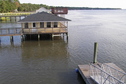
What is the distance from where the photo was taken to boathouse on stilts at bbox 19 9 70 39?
27.8 meters

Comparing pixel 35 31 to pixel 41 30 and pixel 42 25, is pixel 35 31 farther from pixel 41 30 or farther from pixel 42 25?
pixel 42 25

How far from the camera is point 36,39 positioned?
30062 mm

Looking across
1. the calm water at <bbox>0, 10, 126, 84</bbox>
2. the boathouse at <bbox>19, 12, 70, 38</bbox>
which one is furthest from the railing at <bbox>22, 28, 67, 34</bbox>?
the calm water at <bbox>0, 10, 126, 84</bbox>

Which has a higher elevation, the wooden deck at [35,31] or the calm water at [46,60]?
the wooden deck at [35,31]

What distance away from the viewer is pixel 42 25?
29.2 m

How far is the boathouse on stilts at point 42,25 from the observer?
27.8 metres

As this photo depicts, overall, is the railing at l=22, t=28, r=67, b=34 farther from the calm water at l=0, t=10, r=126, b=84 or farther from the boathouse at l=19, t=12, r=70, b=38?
the calm water at l=0, t=10, r=126, b=84

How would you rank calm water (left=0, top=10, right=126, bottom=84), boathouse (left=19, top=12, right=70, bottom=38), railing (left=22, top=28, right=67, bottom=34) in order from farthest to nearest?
1. railing (left=22, top=28, right=67, bottom=34)
2. boathouse (left=19, top=12, right=70, bottom=38)
3. calm water (left=0, top=10, right=126, bottom=84)

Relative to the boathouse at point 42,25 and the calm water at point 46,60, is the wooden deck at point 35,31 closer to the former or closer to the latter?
the boathouse at point 42,25

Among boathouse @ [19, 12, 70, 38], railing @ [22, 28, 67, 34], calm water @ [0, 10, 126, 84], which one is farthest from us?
railing @ [22, 28, 67, 34]

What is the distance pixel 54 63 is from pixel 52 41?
10.5m

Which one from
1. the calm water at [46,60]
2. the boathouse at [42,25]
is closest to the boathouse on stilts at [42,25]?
the boathouse at [42,25]

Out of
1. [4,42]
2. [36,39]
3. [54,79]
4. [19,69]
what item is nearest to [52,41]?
[36,39]

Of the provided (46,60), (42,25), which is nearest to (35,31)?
(42,25)
